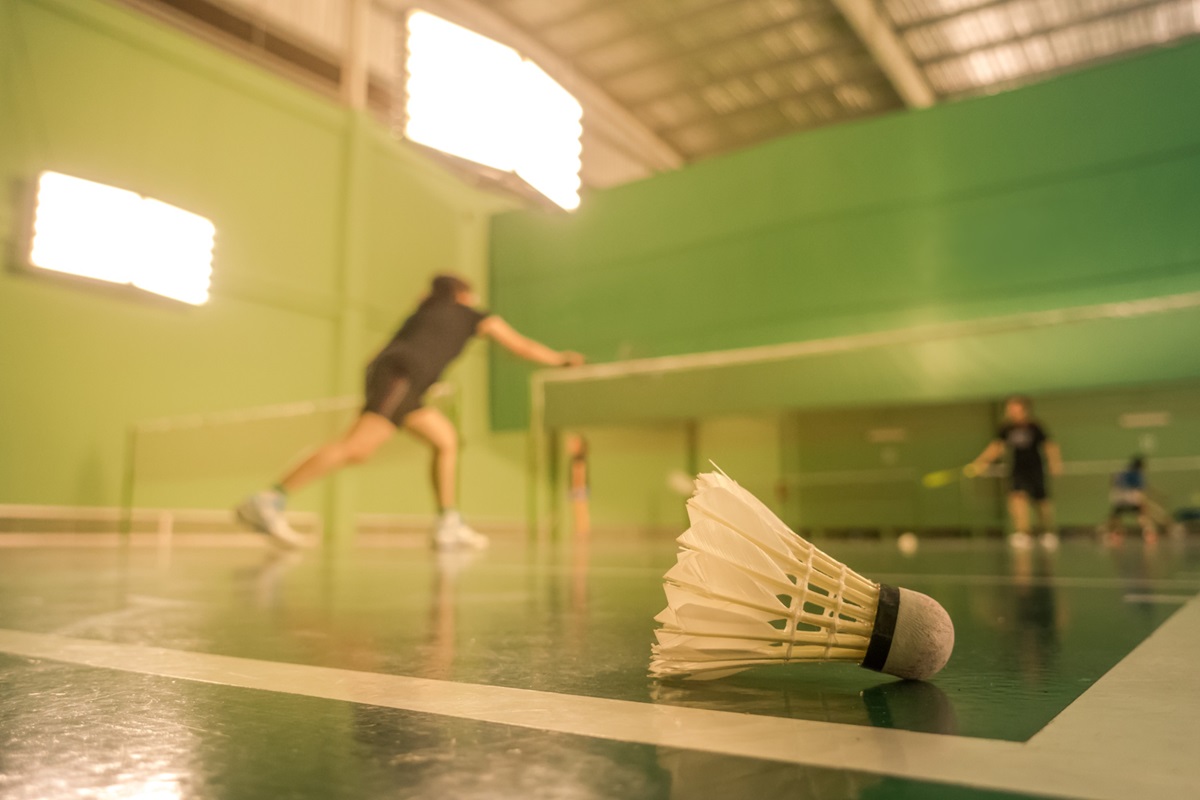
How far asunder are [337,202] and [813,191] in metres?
5.44

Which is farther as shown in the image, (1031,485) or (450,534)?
(1031,485)

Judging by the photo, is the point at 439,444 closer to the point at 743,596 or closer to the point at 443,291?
the point at 443,291

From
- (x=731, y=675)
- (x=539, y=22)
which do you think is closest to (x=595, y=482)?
(x=539, y=22)

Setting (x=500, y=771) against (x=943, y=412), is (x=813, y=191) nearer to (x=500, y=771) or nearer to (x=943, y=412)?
(x=943, y=412)

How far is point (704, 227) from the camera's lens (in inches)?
423

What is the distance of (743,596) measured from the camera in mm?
837

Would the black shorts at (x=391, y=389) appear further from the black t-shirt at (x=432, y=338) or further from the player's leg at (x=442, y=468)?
the player's leg at (x=442, y=468)

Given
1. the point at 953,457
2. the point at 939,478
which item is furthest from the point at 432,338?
the point at 953,457

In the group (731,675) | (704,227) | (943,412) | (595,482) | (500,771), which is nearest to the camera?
(500,771)

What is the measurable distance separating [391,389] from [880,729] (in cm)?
425

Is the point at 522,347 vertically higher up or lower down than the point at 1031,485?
higher up

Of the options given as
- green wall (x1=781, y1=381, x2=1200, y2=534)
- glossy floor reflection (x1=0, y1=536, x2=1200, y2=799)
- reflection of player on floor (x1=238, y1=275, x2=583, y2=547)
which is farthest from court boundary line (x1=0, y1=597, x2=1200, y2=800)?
green wall (x1=781, y1=381, x2=1200, y2=534)

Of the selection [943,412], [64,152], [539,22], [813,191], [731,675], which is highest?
[539,22]

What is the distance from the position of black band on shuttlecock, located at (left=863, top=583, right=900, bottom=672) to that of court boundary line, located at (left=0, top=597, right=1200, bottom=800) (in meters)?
0.17
